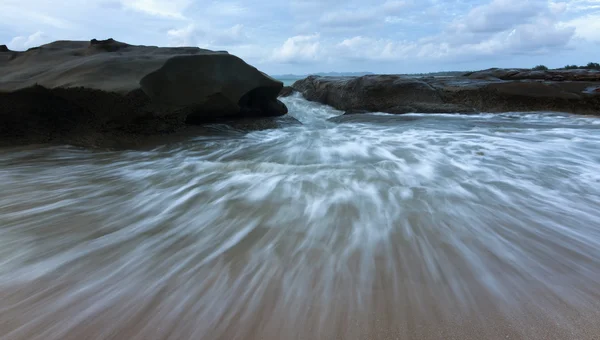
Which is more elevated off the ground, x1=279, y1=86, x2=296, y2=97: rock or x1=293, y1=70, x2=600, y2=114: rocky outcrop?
x1=279, y1=86, x2=296, y2=97: rock

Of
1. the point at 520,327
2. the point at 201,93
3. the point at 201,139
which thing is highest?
the point at 201,93

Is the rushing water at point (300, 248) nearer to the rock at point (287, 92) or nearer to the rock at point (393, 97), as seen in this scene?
the rock at point (393, 97)

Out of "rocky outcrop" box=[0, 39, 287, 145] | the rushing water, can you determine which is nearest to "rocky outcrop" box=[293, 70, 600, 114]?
"rocky outcrop" box=[0, 39, 287, 145]

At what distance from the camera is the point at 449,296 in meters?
1.39

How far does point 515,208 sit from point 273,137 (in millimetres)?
3976

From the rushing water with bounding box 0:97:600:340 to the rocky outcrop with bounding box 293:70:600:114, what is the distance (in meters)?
4.35

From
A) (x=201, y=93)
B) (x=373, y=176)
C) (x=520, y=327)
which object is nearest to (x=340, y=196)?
(x=373, y=176)

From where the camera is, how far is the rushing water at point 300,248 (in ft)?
4.15

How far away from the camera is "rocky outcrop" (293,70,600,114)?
726 cm

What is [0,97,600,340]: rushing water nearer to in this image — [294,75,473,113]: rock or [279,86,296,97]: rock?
[294,75,473,113]: rock

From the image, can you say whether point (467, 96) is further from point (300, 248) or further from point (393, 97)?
point (300, 248)

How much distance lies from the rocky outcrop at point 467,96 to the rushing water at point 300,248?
4353 millimetres

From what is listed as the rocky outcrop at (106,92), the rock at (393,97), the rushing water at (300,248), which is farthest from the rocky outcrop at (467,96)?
the rushing water at (300,248)

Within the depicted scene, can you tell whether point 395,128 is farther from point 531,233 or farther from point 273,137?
point 531,233
